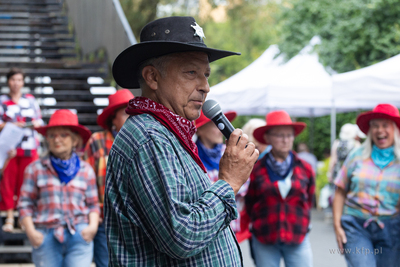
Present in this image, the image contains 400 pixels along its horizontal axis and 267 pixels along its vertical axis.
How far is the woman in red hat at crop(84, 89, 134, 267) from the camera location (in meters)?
4.60

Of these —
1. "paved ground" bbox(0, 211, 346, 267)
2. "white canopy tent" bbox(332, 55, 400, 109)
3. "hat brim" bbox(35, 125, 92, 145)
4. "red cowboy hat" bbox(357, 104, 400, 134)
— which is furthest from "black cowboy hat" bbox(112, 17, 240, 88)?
"white canopy tent" bbox(332, 55, 400, 109)

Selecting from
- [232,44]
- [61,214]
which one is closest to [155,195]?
[61,214]

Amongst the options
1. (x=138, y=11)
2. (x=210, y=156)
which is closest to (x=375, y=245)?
(x=210, y=156)

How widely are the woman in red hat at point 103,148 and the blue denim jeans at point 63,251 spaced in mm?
292

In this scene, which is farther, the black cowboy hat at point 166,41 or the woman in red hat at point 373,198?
the woman in red hat at point 373,198

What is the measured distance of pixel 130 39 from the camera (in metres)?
7.88

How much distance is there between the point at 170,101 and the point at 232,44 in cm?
3078

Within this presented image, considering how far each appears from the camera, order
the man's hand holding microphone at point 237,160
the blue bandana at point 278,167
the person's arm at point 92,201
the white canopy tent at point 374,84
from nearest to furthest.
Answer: the man's hand holding microphone at point 237,160
the person's arm at point 92,201
the blue bandana at point 278,167
the white canopy tent at point 374,84

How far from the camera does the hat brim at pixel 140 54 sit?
1.98m

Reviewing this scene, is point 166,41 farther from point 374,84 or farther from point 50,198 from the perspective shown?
point 374,84

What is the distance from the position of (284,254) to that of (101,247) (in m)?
1.78

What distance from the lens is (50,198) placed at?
14.0 feet

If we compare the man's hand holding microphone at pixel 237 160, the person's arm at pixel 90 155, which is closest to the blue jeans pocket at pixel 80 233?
the person's arm at pixel 90 155

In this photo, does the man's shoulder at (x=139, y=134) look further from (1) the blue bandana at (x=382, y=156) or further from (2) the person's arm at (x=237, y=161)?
(1) the blue bandana at (x=382, y=156)
